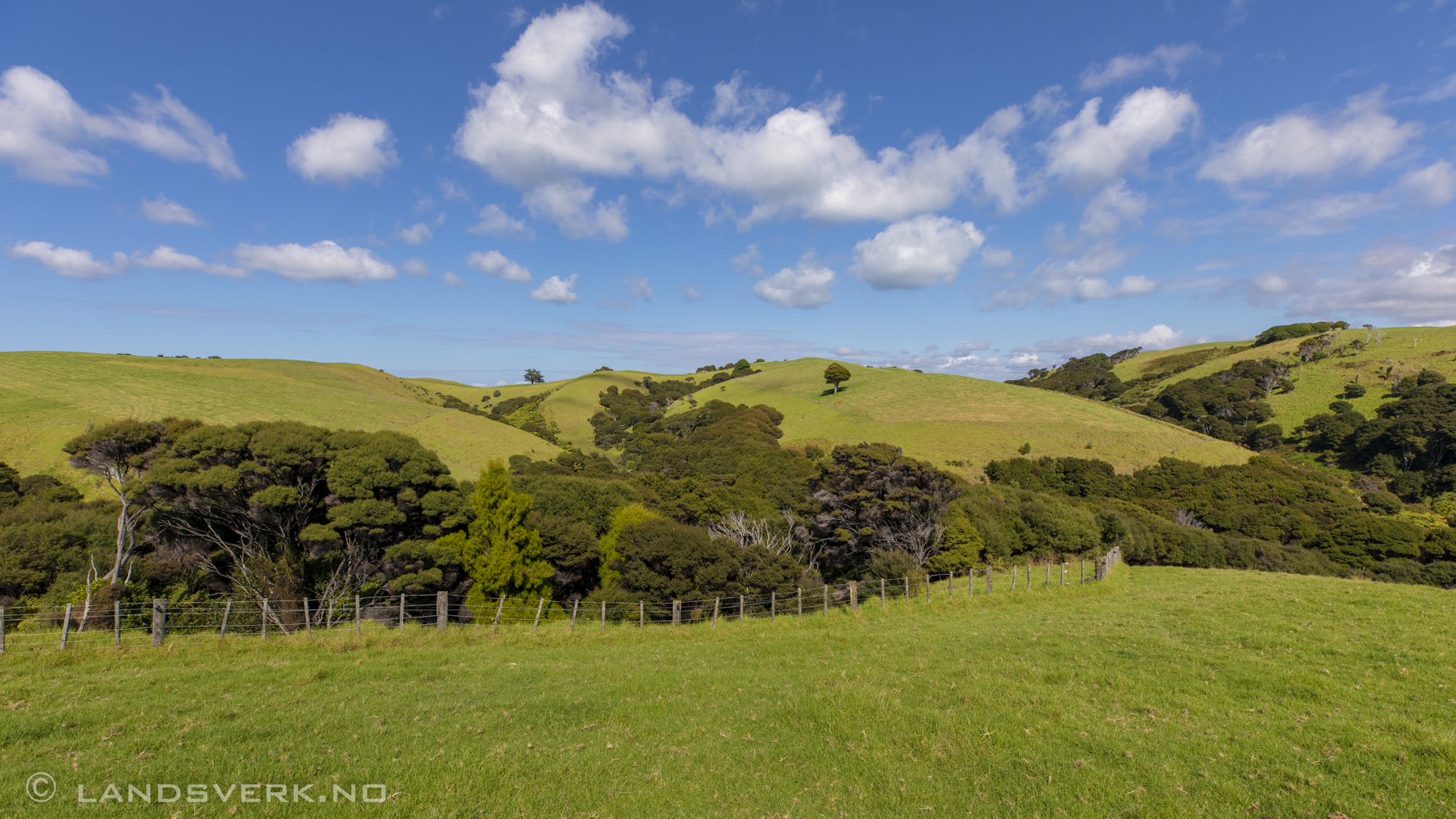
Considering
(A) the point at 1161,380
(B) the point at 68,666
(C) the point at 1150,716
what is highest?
(A) the point at 1161,380

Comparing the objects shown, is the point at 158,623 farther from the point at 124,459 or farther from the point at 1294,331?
the point at 1294,331

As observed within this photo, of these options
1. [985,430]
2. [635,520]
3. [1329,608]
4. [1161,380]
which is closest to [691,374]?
[985,430]

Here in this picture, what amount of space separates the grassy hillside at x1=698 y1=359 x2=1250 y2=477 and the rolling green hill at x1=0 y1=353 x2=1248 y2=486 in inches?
9.6

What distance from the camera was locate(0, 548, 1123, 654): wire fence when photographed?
46.3ft

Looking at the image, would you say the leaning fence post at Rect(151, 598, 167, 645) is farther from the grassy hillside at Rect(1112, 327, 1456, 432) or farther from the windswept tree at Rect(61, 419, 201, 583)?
the grassy hillside at Rect(1112, 327, 1456, 432)

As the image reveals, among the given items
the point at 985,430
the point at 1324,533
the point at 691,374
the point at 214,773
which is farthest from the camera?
the point at 691,374

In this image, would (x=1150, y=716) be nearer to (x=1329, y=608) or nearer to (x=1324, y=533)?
(x=1329, y=608)

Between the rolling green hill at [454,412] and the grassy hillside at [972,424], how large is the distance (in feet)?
0.80

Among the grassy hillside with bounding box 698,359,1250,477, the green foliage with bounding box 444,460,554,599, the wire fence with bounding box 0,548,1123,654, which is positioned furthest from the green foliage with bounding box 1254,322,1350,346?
the green foliage with bounding box 444,460,554,599

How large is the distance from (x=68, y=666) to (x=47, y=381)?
228 ft

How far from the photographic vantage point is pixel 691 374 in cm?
17325

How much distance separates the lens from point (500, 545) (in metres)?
28.3

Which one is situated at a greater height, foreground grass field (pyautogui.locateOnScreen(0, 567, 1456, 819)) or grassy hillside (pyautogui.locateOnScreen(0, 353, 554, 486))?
grassy hillside (pyautogui.locateOnScreen(0, 353, 554, 486))

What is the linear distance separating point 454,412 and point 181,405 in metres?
25.0
